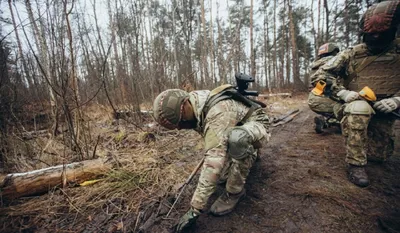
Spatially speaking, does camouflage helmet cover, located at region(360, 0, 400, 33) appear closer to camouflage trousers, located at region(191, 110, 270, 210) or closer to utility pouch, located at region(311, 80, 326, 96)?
utility pouch, located at region(311, 80, 326, 96)

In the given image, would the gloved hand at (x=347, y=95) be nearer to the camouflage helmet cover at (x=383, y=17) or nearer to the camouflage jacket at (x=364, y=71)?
the camouflage jacket at (x=364, y=71)

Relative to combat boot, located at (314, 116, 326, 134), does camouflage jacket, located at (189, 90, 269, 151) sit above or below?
above

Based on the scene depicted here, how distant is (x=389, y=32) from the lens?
2180 millimetres

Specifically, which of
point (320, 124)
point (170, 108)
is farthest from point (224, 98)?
point (320, 124)

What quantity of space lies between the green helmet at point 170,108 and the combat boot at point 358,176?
1910 mm

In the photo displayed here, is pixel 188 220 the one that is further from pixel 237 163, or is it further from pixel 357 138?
pixel 357 138

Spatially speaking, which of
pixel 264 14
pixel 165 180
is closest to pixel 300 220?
pixel 165 180

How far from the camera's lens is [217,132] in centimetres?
160

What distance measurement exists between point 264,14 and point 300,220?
69.3 feet

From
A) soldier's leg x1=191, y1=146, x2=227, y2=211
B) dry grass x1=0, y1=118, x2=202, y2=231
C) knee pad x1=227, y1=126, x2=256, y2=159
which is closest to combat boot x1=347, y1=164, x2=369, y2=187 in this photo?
knee pad x1=227, y1=126, x2=256, y2=159

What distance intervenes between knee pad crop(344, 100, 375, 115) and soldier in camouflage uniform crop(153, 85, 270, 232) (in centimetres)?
102

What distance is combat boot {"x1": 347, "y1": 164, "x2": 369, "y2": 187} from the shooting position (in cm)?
189

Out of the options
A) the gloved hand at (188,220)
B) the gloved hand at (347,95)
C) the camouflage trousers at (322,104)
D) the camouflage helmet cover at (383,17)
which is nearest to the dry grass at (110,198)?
the gloved hand at (188,220)

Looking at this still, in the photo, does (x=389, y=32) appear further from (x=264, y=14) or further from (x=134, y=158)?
(x=264, y=14)
